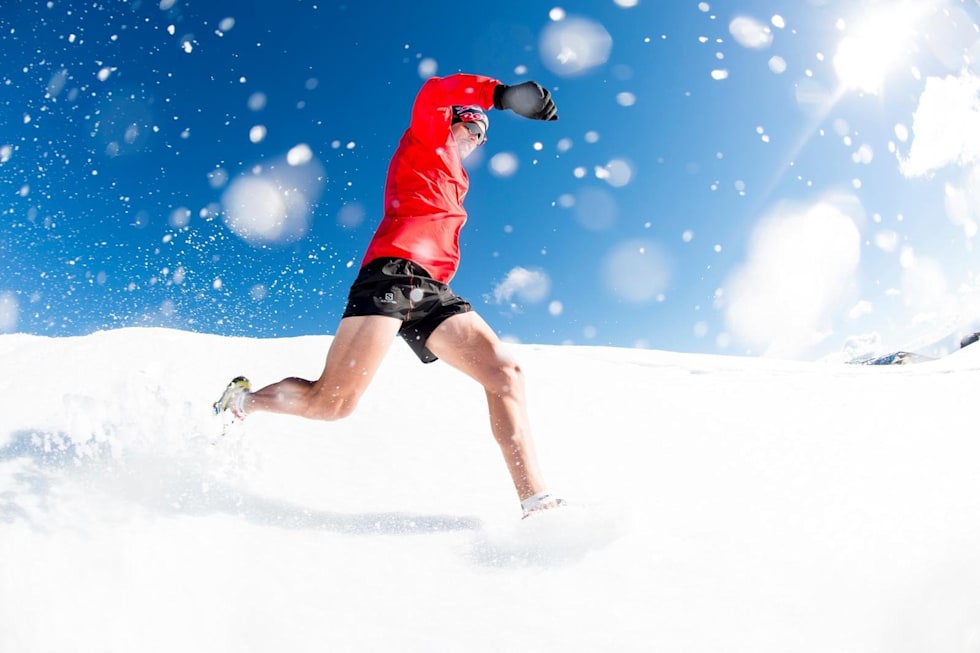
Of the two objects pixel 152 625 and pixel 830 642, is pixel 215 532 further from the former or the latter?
pixel 830 642

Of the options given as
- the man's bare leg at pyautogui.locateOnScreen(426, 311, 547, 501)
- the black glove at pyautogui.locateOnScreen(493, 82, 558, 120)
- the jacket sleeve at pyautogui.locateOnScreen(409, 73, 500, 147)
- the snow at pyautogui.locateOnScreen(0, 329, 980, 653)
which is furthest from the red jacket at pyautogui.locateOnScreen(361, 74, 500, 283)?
the snow at pyautogui.locateOnScreen(0, 329, 980, 653)

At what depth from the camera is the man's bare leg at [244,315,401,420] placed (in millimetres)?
1937

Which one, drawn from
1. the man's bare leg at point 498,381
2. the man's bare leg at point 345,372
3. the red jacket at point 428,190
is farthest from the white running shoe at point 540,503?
the red jacket at point 428,190

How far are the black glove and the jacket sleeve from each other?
3 centimetres

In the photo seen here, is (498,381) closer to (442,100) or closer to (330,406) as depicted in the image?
(330,406)

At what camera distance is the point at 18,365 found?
2990 mm

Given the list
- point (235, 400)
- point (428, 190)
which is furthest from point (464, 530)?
point (428, 190)

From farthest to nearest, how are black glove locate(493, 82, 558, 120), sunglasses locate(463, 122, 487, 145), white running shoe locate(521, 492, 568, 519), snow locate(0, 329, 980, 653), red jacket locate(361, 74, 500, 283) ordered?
sunglasses locate(463, 122, 487, 145) < red jacket locate(361, 74, 500, 283) < black glove locate(493, 82, 558, 120) < white running shoe locate(521, 492, 568, 519) < snow locate(0, 329, 980, 653)

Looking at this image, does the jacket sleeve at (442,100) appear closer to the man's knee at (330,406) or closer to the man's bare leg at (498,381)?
the man's bare leg at (498,381)

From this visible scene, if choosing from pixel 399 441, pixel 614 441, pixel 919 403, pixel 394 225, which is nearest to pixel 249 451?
pixel 399 441

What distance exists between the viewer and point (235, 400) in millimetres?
2170

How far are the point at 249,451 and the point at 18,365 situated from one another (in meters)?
1.81

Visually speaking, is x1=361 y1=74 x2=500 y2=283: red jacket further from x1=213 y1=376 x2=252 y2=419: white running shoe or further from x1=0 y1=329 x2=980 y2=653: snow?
x1=0 y1=329 x2=980 y2=653: snow

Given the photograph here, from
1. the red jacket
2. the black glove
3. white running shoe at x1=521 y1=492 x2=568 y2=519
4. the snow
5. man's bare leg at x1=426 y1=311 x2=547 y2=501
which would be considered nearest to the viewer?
the snow
